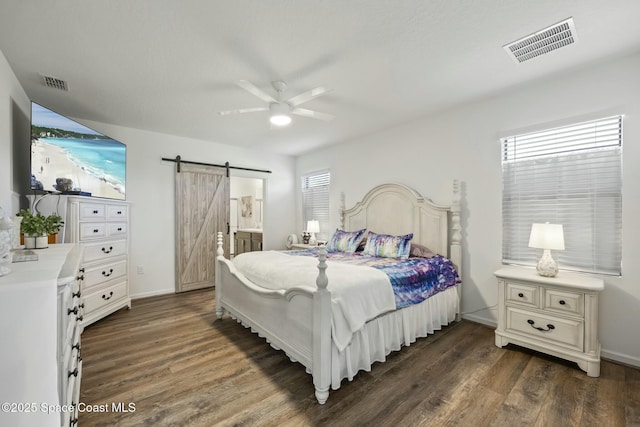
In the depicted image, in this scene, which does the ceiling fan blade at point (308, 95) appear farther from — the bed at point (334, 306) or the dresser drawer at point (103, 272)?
the dresser drawer at point (103, 272)

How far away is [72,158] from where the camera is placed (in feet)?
10.0

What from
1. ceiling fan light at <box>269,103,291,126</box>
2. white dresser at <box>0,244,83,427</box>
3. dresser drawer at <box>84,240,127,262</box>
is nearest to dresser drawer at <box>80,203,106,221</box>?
A: dresser drawer at <box>84,240,127,262</box>

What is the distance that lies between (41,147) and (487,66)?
4.31 m

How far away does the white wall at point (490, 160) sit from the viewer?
2.38 metres

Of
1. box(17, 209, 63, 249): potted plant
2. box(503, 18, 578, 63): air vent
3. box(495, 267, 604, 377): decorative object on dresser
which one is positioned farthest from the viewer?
box(495, 267, 604, 377): decorative object on dresser

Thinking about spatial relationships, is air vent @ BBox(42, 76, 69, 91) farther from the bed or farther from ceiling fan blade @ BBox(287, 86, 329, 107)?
the bed

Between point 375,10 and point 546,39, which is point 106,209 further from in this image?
point 546,39

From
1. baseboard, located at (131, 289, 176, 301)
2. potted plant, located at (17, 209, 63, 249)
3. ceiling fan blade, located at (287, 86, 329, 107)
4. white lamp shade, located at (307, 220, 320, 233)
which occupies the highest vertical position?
ceiling fan blade, located at (287, 86, 329, 107)

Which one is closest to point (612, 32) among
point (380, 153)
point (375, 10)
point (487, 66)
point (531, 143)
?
point (487, 66)

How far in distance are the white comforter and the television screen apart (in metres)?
2.10

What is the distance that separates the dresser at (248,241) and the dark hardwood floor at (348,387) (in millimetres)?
3158

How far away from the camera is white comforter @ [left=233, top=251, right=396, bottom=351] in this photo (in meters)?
2.02

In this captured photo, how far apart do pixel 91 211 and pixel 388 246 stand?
3.45m

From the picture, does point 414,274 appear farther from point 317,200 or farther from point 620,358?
point 317,200
